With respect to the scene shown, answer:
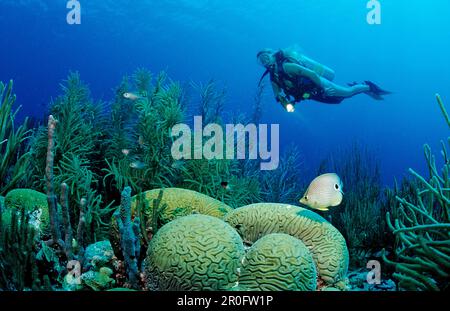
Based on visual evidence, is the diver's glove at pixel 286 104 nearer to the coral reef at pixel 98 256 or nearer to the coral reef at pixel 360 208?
the coral reef at pixel 360 208

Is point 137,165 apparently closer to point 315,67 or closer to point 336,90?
point 315,67

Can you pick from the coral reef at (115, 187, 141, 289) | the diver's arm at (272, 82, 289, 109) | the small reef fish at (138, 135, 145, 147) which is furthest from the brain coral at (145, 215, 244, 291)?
the diver's arm at (272, 82, 289, 109)

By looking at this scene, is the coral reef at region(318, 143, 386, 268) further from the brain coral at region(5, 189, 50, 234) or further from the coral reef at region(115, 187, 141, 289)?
the brain coral at region(5, 189, 50, 234)

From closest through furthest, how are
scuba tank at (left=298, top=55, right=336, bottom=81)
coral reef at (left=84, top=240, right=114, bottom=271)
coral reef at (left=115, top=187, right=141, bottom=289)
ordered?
1. coral reef at (left=115, top=187, right=141, bottom=289)
2. coral reef at (left=84, top=240, right=114, bottom=271)
3. scuba tank at (left=298, top=55, right=336, bottom=81)

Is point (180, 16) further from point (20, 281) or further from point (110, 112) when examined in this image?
point (20, 281)

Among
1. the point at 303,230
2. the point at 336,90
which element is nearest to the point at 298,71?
the point at 336,90

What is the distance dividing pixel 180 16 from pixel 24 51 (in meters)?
33.0

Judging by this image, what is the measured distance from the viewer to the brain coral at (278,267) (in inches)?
144

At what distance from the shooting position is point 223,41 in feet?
160

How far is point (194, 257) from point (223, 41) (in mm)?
47887

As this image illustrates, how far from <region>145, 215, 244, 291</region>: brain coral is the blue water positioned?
2404 cm

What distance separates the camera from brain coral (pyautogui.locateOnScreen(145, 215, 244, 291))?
367cm

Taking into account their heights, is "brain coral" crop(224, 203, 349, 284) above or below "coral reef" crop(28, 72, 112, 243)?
below

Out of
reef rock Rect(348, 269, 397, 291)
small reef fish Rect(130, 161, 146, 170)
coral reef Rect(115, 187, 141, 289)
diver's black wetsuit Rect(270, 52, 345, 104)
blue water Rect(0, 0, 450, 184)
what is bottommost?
reef rock Rect(348, 269, 397, 291)
